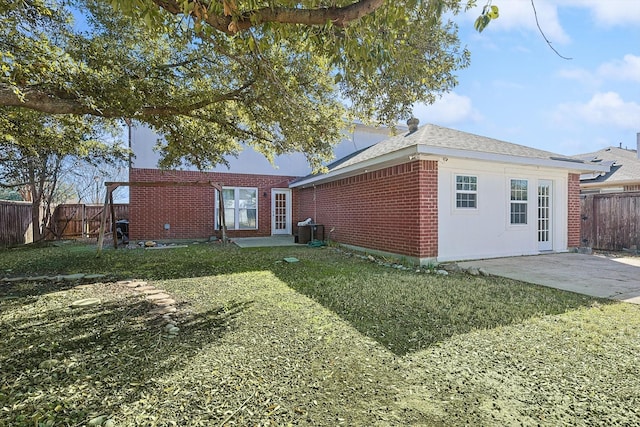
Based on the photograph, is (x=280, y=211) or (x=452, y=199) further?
(x=280, y=211)

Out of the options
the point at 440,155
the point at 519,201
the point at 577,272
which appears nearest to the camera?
the point at 577,272

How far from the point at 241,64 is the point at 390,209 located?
5.01 metres

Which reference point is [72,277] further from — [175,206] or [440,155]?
[440,155]

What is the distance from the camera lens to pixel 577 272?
657 cm

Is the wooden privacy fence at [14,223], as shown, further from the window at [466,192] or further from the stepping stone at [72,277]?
the window at [466,192]

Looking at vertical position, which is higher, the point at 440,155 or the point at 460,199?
the point at 440,155

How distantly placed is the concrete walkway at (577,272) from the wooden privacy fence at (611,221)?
2507 millimetres

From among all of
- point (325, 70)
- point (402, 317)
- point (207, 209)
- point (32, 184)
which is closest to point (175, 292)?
point (402, 317)

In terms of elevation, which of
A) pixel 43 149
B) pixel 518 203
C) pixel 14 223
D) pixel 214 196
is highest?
pixel 43 149

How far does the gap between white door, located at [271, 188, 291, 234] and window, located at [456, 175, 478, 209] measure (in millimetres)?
9352

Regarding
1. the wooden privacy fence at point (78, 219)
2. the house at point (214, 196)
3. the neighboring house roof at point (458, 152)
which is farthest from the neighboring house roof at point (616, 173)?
the wooden privacy fence at point (78, 219)

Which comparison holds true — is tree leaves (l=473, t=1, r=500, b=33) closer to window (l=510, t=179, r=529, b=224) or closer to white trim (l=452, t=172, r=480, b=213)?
white trim (l=452, t=172, r=480, b=213)

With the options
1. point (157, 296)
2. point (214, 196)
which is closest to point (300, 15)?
point (157, 296)

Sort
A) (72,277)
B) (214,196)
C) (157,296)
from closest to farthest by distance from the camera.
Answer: (157,296) < (72,277) < (214,196)
